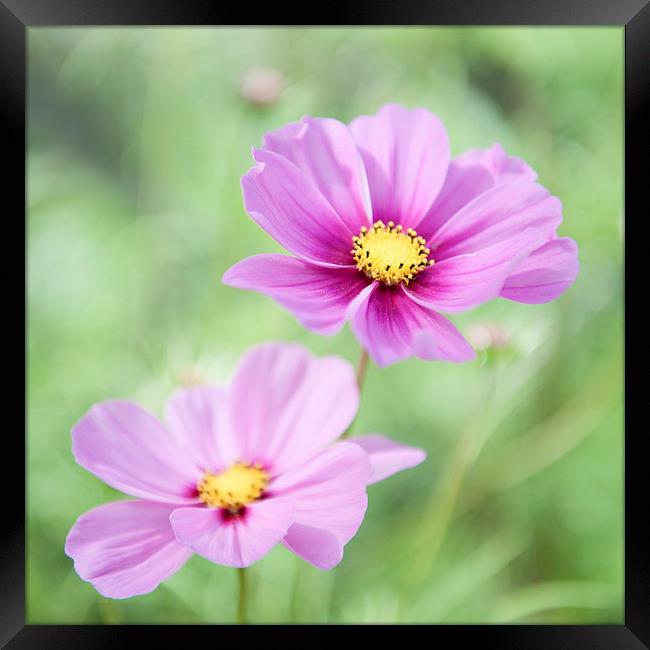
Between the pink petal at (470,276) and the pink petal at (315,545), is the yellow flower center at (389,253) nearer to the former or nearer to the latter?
the pink petal at (470,276)

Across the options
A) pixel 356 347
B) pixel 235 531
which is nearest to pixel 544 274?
pixel 235 531

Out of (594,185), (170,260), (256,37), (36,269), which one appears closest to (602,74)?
(594,185)

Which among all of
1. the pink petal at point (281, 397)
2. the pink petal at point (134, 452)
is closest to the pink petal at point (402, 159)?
the pink petal at point (281, 397)

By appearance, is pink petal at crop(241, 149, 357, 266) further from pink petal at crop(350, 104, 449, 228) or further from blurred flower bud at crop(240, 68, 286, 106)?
blurred flower bud at crop(240, 68, 286, 106)

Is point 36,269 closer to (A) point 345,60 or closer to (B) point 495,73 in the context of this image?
(A) point 345,60

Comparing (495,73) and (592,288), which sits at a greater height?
(495,73)

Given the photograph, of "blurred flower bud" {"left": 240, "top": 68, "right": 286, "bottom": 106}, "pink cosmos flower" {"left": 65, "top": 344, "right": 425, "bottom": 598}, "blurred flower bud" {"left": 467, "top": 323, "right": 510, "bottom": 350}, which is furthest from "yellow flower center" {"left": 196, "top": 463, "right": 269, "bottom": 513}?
"blurred flower bud" {"left": 240, "top": 68, "right": 286, "bottom": 106}

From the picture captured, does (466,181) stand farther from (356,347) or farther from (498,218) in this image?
(356,347)
